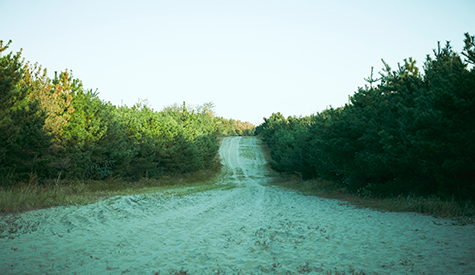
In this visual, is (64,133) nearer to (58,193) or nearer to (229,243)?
(58,193)

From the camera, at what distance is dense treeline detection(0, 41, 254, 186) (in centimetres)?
1449

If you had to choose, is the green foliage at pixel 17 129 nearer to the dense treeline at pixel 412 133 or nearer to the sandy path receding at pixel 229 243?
the sandy path receding at pixel 229 243

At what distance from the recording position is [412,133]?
12.7m

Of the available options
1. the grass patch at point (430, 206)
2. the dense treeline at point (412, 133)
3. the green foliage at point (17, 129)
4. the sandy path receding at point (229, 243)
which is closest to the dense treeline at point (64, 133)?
the green foliage at point (17, 129)

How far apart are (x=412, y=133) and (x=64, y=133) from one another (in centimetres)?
1867

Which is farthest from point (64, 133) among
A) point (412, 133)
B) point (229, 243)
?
point (412, 133)

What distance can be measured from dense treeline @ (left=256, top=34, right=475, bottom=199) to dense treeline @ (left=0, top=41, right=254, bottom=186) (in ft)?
50.0

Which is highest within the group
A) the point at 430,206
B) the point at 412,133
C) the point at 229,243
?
the point at 412,133

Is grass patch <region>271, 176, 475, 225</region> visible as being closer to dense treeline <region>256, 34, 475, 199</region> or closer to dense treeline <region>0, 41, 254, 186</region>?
dense treeline <region>256, 34, 475, 199</region>

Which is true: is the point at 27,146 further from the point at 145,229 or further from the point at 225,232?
the point at 225,232

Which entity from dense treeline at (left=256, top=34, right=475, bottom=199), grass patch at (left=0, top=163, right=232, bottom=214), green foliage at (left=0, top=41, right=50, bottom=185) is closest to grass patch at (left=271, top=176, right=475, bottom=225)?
dense treeline at (left=256, top=34, right=475, bottom=199)

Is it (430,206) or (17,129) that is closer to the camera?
(430,206)

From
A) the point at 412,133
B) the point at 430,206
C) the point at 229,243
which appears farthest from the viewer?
the point at 412,133

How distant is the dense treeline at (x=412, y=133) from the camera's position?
10.7 m
